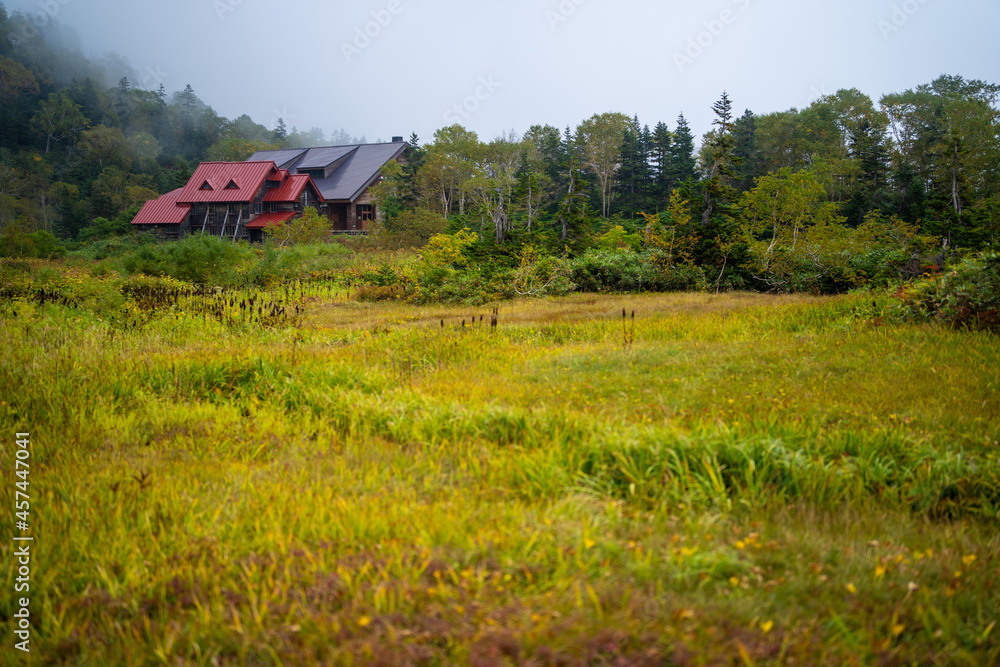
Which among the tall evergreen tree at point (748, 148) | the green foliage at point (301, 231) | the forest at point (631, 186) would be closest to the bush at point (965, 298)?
the forest at point (631, 186)

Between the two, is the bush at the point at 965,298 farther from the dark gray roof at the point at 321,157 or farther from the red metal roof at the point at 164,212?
the dark gray roof at the point at 321,157

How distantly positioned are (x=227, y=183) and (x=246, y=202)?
220 cm

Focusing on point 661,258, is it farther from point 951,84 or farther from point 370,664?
point 951,84

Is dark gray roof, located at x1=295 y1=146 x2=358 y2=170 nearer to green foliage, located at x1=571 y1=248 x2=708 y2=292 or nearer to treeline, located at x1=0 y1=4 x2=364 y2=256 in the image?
treeline, located at x1=0 y1=4 x2=364 y2=256

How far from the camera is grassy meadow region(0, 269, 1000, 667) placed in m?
2.20

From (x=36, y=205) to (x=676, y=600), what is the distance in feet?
196

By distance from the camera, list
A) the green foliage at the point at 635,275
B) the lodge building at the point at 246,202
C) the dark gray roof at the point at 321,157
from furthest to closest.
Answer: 1. the dark gray roof at the point at 321,157
2. the lodge building at the point at 246,202
3. the green foliage at the point at 635,275

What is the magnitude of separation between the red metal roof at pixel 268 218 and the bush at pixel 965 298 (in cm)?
3474

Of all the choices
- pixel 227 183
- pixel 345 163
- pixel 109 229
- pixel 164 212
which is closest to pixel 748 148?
pixel 345 163

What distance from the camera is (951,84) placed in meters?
46.8

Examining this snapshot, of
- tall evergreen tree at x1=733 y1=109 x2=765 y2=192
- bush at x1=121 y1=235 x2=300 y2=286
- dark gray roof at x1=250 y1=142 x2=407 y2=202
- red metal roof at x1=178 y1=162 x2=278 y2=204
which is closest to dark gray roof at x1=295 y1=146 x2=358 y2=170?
dark gray roof at x1=250 y1=142 x2=407 y2=202

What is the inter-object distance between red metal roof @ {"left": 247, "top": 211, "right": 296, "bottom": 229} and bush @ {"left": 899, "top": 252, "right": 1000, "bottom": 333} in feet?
114

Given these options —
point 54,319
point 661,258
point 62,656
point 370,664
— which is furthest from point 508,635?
point 661,258

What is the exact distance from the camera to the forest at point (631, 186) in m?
16.7
